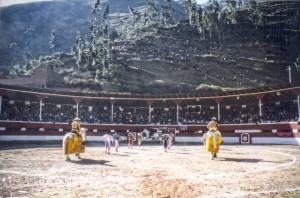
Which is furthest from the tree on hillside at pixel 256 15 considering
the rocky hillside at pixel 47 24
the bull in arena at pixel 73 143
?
the bull in arena at pixel 73 143

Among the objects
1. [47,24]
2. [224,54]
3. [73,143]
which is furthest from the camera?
[47,24]

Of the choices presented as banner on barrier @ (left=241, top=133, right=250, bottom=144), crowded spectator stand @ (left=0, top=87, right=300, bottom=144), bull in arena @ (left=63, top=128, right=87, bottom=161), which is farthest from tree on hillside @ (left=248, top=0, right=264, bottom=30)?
bull in arena @ (left=63, top=128, right=87, bottom=161)

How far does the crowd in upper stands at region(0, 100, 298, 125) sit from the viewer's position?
33.7m

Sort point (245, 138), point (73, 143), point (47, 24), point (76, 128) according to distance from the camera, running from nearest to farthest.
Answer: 1. point (73, 143)
2. point (76, 128)
3. point (245, 138)
4. point (47, 24)

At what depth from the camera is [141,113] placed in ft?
144

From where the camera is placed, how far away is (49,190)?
24.0 feet

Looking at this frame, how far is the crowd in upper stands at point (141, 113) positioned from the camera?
33.7m

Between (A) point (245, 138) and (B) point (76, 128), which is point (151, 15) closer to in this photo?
(A) point (245, 138)

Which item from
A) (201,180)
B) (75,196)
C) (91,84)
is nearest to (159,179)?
(201,180)

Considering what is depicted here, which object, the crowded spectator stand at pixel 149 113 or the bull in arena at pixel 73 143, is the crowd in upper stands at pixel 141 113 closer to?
the crowded spectator stand at pixel 149 113

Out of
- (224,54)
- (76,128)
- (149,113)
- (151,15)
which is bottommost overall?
(76,128)

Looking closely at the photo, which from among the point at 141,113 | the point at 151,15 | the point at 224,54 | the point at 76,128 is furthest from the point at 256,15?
the point at 76,128

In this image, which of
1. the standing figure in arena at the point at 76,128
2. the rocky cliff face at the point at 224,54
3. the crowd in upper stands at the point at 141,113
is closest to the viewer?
the standing figure in arena at the point at 76,128

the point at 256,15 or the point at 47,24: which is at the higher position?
the point at 47,24
